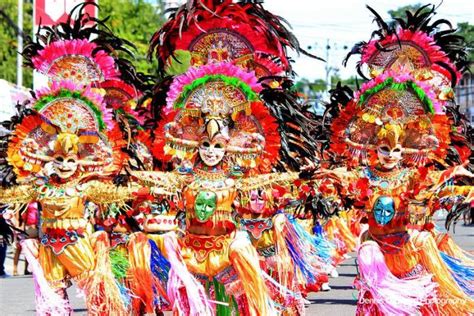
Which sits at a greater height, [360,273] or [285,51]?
[285,51]

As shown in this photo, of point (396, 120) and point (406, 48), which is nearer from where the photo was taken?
point (396, 120)

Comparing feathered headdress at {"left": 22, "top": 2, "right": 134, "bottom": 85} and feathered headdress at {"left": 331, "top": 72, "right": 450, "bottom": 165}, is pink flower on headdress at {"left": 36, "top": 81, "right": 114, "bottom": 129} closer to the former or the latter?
feathered headdress at {"left": 22, "top": 2, "right": 134, "bottom": 85}

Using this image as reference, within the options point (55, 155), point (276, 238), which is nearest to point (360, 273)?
point (276, 238)

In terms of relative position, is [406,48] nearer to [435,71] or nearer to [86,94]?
[435,71]

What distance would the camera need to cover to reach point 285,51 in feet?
34.9

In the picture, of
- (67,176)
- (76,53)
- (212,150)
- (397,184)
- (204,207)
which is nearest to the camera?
(204,207)

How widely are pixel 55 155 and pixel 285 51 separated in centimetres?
249

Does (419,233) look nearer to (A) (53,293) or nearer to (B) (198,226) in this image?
(B) (198,226)

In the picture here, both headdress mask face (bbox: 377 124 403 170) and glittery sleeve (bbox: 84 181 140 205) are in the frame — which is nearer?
glittery sleeve (bbox: 84 181 140 205)

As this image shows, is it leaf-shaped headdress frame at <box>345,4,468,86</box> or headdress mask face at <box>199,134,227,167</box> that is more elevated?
leaf-shaped headdress frame at <box>345,4,468,86</box>

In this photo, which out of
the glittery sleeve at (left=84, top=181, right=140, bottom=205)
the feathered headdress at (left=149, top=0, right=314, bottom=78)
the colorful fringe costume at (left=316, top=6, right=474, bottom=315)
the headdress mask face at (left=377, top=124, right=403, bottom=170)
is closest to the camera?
the colorful fringe costume at (left=316, top=6, right=474, bottom=315)

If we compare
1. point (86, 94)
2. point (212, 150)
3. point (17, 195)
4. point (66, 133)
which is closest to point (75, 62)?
point (86, 94)

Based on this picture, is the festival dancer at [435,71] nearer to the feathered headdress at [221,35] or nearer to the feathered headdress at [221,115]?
the feathered headdress at [221,35]

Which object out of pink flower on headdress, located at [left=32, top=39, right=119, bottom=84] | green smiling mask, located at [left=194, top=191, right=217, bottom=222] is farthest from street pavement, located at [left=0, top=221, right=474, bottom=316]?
green smiling mask, located at [left=194, top=191, right=217, bottom=222]
